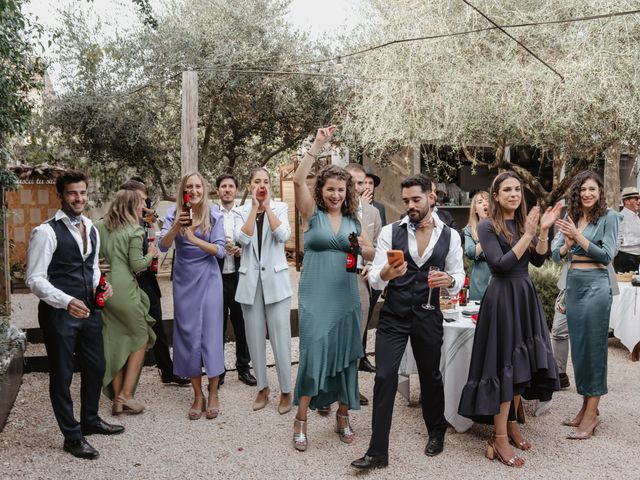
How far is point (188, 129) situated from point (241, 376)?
425 cm

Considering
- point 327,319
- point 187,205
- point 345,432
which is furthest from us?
point 187,205

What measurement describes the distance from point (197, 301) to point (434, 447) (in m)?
2.13

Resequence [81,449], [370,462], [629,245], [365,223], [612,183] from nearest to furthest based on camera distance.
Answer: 1. [370,462]
2. [81,449]
3. [365,223]
4. [629,245]
5. [612,183]

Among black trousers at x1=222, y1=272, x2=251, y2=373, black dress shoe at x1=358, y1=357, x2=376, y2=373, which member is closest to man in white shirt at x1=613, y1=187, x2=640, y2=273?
black dress shoe at x1=358, y1=357, x2=376, y2=373

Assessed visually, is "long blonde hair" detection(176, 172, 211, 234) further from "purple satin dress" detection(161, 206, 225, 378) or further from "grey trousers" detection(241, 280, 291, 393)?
"grey trousers" detection(241, 280, 291, 393)

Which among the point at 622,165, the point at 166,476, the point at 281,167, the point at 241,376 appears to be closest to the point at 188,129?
the point at 241,376

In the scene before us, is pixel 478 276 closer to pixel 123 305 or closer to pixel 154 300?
pixel 154 300

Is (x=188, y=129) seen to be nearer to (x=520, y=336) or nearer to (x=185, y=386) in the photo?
(x=185, y=386)

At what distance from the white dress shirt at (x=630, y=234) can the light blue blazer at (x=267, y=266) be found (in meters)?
5.77

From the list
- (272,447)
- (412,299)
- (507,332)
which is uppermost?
(412,299)

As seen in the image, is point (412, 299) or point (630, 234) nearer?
point (412, 299)

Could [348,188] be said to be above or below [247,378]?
above

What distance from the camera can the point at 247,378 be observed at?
5.87 m

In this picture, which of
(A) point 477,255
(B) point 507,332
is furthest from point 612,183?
(B) point 507,332
